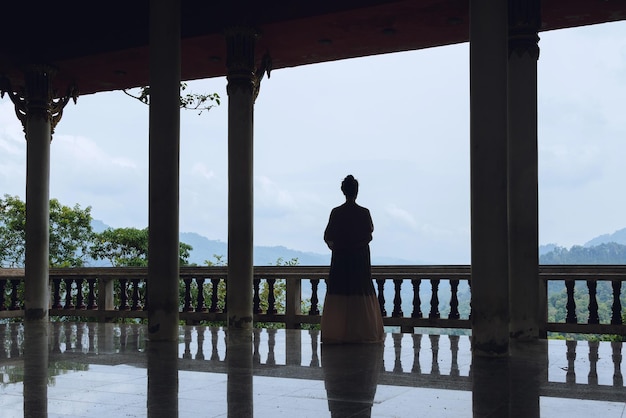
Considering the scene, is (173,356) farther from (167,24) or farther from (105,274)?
(105,274)

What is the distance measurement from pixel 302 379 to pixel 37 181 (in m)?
9.63

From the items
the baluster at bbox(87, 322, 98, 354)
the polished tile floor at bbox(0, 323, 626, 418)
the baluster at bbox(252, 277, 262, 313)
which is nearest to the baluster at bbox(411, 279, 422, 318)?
the polished tile floor at bbox(0, 323, 626, 418)

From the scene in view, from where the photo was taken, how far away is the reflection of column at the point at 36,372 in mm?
5387

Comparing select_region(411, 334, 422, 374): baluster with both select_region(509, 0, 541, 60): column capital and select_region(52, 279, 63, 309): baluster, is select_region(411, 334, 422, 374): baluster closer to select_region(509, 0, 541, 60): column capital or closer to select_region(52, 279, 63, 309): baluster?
select_region(509, 0, 541, 60): column capital

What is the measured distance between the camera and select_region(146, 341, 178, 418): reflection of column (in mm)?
5320

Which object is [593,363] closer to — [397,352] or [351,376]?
[397,352]

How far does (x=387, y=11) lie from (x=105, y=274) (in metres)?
8.01

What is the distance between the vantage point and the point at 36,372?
721 cm

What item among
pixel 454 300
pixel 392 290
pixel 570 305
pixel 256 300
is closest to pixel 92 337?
pixel 256 300

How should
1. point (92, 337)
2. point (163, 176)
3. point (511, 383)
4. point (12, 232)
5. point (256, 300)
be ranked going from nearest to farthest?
point (511, 383), point (163, 176), point (92, 337), point (256, 300), point (12, 232)

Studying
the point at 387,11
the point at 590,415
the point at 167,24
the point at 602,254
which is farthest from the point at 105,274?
the point at 602,254

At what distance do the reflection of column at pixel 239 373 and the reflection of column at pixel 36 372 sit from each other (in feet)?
4.66

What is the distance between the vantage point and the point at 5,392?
602cm

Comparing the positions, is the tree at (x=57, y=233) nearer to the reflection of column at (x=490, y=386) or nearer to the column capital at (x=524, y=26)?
the column capital at (x=524, y=26)
